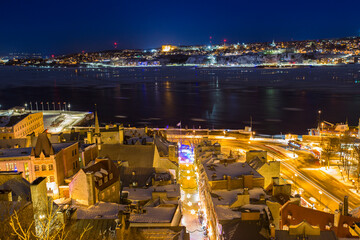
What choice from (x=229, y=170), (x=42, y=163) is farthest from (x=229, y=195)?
(x=42, y=163)

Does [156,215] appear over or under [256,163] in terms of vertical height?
over

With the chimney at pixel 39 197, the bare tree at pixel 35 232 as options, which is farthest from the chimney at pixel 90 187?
the bare tree at pixel 35 232

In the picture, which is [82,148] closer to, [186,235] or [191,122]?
[186,235]

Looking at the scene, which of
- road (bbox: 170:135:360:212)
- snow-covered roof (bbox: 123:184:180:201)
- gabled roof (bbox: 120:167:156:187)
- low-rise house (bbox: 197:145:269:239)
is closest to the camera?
low-rise house (bbox: 197:145:269:239)

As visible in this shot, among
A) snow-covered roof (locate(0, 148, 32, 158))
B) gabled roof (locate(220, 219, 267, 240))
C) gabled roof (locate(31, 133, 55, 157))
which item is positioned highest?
gabled roof (locate(31, 133, 55, 157))

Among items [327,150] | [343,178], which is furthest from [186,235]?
[327,150]

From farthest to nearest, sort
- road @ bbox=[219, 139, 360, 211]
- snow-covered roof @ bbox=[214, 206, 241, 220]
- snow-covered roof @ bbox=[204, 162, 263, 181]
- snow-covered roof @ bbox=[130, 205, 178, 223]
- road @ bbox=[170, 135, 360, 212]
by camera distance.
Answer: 1. road @ bbox=[219, 139, 360, 211]
2. road @ bbox=[170, 135, 360, 212]
3. snow-covered roof @ bbox=[204, 162, 263, 181]
4. snow-covered roof @ bbox=[214, 206, 241, 220]
5. snow-covered roof @ bbox=[130, 205, 178, 223]

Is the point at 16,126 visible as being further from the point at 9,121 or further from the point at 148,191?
the point at 148,191

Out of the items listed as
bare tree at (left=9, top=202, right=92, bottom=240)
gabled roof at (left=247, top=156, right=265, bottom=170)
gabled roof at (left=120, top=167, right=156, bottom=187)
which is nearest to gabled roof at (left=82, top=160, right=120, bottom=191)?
gabled roof at (left=120, top=167, right=156, bottom=187)

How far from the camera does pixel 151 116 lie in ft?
265

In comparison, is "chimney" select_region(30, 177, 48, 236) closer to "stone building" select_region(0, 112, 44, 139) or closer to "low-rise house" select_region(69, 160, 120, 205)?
"low-rise house" select_region(69, 160, 120, 205)

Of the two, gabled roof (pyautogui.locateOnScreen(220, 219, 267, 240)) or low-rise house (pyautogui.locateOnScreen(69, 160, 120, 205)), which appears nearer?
gabled roof (pyautogui.locateOnScreen(220, 219, 267, 240))

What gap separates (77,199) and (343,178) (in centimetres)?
2333

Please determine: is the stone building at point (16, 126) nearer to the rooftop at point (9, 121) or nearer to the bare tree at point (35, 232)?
the rooftop at point (9, 121)
